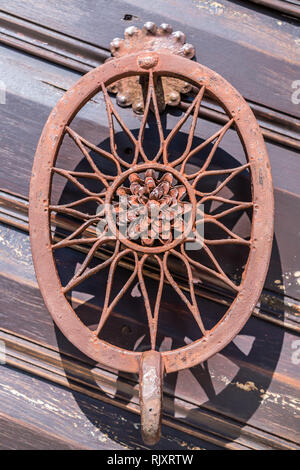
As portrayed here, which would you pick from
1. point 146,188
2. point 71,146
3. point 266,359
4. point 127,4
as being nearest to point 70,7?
point 127,4

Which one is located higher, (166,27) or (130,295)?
(166,27)

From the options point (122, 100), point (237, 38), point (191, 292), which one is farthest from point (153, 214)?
point (237, 38)

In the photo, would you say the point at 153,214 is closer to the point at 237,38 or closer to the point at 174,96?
the point at 174,96

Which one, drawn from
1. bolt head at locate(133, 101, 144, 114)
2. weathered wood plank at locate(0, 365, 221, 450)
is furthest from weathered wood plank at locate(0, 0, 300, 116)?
weathered wood plank at locate(0, 365, 221, 450)

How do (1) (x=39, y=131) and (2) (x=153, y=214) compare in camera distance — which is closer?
(2) (x=153, y=214)

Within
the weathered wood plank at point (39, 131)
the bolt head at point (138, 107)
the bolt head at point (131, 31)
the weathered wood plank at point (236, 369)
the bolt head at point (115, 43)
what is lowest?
the weathered wood plank at point (236, 369)

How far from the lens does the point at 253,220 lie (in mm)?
536

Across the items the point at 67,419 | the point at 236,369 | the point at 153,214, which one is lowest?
the point at 67,419

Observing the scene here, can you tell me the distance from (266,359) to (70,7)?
66cm

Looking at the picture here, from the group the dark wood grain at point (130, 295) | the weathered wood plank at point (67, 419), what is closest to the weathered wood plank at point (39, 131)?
the dark wood grain at point (130, 295)

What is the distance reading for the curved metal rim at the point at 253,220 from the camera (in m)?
0.53

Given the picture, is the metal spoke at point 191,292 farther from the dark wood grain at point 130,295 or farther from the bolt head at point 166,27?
the bolt head at point 166,27

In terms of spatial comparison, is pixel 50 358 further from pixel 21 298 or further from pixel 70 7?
pixel 70 7

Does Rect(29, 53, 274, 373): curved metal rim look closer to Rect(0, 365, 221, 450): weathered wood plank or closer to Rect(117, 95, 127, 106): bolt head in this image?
Rect(117, 95, 127, 106): bolt head
